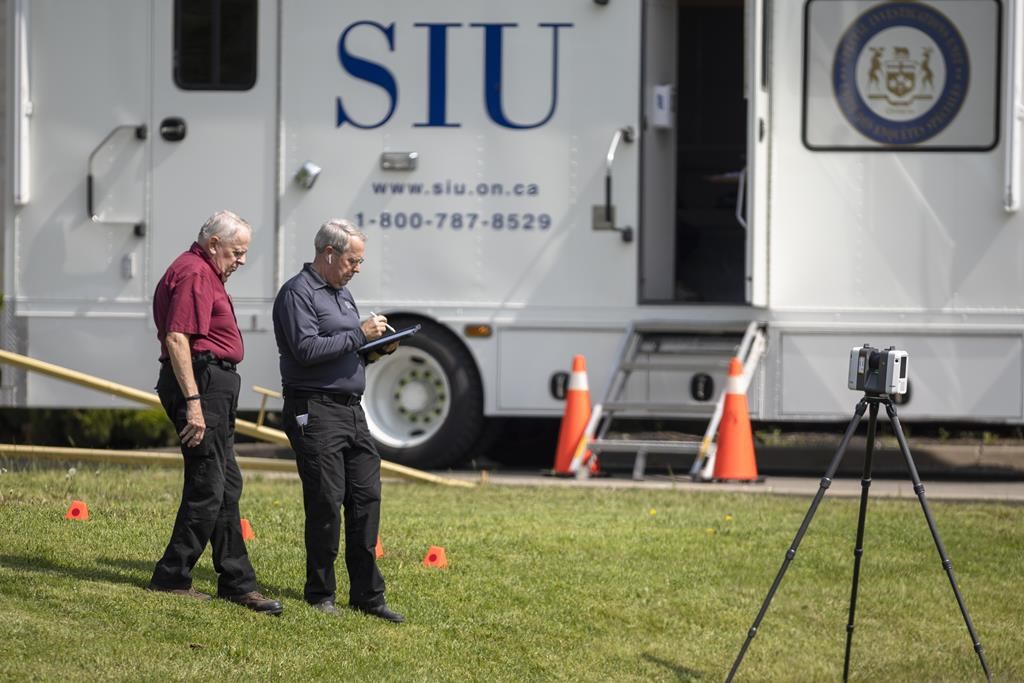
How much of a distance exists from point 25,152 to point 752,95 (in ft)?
→ 15.4

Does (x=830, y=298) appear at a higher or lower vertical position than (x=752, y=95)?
lower

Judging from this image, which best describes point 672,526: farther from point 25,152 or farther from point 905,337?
point 25,152

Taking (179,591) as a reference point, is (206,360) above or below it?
above

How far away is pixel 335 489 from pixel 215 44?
217 inches

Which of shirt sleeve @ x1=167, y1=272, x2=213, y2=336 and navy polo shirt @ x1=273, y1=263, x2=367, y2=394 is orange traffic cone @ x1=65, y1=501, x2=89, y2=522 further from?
shirt sleeve @ x1=167, y1=272, x2=213, y2=336

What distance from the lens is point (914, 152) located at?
1084cm

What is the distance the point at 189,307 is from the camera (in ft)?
20.7

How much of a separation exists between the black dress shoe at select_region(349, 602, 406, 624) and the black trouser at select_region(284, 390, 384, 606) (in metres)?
0.02

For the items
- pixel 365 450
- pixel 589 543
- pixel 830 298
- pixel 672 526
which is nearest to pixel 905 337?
pixel 830 298

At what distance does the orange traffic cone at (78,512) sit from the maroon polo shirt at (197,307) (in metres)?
1.79

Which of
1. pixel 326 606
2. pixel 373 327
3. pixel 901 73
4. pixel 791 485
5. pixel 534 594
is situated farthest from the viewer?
pixel 901 73

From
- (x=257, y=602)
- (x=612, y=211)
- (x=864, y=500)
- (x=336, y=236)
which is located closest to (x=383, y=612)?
(x=257, y=602)

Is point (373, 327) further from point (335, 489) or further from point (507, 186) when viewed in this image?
point (507, 186)

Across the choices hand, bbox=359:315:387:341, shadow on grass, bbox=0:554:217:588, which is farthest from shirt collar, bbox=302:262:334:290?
shadow on grass, bbox=0:554:217:588
